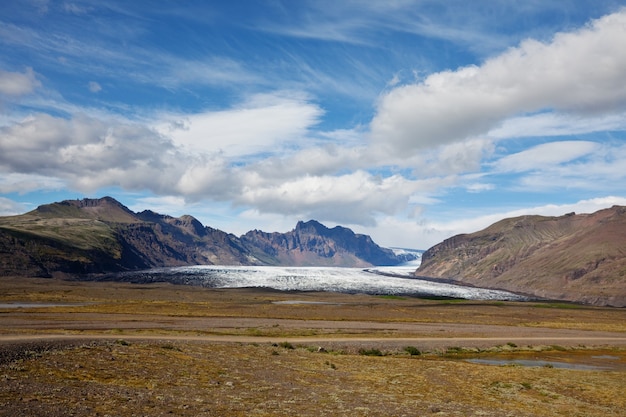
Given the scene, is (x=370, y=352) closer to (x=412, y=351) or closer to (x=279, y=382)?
(x=412, y=351)

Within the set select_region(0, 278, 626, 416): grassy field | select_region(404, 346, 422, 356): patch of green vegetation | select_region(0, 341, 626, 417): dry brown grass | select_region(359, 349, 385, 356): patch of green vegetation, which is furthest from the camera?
select_region(404, 346, 422, 356): patch of green vegetation

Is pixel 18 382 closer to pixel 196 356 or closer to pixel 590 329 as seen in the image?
pixel 196 356

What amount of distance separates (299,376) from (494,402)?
12046mm

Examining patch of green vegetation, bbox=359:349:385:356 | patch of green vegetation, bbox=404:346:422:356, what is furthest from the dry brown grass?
patch of green vegetation, bbox=404:346:422:356

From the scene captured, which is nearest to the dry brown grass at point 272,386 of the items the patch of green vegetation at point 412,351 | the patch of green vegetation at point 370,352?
the patch of green vegetation at point 370,352

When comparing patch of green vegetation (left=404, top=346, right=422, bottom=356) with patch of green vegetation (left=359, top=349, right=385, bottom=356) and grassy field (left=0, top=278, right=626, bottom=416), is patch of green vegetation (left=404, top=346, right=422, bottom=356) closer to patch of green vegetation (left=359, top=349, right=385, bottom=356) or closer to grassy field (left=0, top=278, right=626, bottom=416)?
grassy field (left=0, top=278, right=626, bottom=416)

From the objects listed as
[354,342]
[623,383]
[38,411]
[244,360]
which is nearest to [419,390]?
[244,360]

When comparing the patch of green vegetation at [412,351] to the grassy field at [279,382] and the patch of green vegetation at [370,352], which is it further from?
the patch of green vegetation at [370,352]

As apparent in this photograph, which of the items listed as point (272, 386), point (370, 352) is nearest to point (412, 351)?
point (370, 352)

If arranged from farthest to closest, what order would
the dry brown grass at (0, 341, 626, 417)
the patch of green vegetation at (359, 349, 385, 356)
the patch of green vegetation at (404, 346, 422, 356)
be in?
the patch of green vegetation at (404, 346, 422, 356) < the patch of green vegetation at (359, 349, 385, 356) < the dry brown grass at (0, 341, 626, 417)

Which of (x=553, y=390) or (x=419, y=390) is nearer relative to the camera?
(x=419, y=390)

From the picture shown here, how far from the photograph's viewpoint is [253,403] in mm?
22594

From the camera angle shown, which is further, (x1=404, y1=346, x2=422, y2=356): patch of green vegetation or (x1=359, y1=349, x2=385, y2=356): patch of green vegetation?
(x1=404, y1=346, x2=422, y2=356): patch of green vegetation

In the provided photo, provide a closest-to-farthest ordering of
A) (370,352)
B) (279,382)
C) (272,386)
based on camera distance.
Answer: (272,386)
(279,382)
(370,352)
